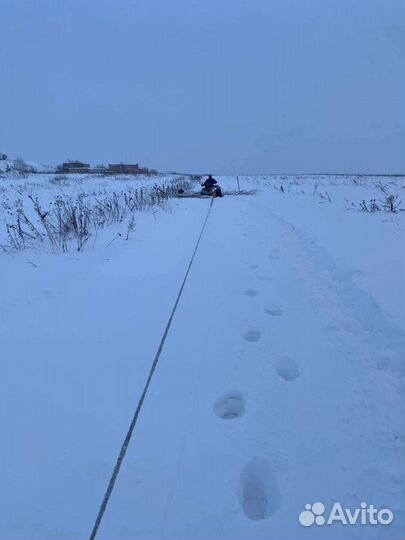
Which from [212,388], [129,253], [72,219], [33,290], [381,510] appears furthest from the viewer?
[72,219]

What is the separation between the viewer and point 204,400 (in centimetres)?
195

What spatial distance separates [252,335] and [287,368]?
462 mm

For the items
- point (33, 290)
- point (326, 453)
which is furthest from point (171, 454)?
point (33, 290)

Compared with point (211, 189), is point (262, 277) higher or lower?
lower

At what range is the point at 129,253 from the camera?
197 inches

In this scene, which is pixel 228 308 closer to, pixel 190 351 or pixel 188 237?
pixel 190 351

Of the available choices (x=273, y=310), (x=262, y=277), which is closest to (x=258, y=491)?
(x=273, y=310)

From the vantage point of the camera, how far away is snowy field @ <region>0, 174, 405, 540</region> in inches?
54.2

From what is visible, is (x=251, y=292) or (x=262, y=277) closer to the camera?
(x=251, y=292)

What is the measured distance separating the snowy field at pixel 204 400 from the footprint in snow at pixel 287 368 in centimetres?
1

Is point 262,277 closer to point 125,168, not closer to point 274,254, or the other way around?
point 274,254

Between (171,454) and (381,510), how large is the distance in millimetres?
845

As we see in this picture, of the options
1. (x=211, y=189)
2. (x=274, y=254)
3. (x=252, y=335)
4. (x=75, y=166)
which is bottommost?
(x=252, y=335)
